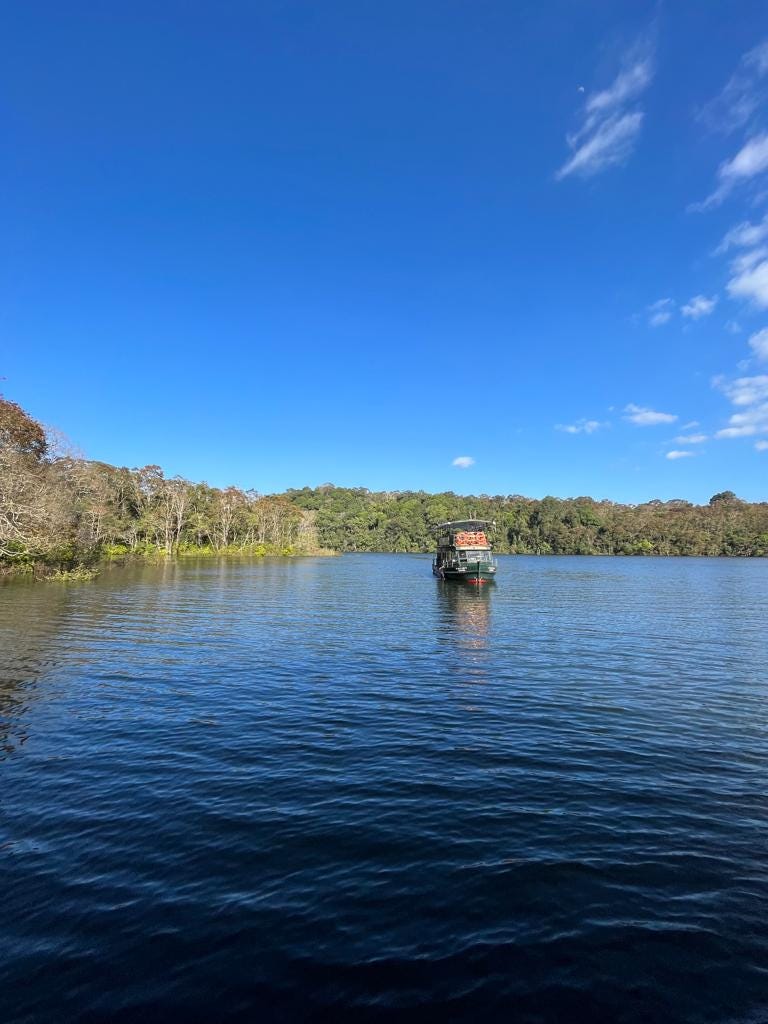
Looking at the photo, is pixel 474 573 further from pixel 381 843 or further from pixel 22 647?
pixel 381 843

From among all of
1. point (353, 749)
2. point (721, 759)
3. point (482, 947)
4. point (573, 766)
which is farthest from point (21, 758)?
point (721, 759)

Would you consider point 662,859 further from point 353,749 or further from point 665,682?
point 665,682

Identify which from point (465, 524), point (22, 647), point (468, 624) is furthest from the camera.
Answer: point (465, 524)

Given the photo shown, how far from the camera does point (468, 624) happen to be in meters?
35.3

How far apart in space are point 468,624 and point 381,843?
26699 mm

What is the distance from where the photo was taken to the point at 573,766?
12.5m

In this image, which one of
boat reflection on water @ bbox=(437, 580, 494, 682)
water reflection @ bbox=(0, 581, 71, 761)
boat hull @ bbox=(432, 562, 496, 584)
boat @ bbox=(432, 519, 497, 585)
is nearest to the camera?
water reflection @ bbox=(0, 581, 71, 761)

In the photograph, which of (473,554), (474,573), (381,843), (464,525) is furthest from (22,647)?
(464,525)

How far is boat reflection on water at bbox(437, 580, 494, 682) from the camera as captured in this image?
77.3 feet

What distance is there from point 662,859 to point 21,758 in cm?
1308

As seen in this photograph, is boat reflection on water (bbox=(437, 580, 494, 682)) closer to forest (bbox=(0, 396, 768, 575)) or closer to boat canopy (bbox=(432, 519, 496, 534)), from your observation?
boat canopy (bbox=(432, 519, 496, 534))

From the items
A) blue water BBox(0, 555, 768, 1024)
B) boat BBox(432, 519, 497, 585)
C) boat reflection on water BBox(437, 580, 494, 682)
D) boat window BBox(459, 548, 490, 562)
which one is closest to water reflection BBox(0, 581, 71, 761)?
blue water BBox(0, 555, 768, 1024)

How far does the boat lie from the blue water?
40.4 m

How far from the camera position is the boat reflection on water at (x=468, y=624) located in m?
23.6
